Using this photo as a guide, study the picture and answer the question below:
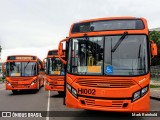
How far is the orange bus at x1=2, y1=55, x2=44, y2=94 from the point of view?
21578 mm

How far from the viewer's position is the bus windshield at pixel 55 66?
19234mm

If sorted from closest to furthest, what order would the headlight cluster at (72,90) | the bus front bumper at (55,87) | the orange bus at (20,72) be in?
the headlight cluster at (72,90)
the bus front bumper at (55,87)
the orange bus at (20,72)

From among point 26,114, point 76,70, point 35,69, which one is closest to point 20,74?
point 35,69

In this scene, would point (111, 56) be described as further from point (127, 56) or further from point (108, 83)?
point (108, 83)

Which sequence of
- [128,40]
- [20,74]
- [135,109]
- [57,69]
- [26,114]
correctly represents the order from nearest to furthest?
[135,109] < [128,40] < [26,114] < [57,69] < [20,74]

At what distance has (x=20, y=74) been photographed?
71.2 feet

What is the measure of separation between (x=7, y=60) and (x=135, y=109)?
14.8 meters

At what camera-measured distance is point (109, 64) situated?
9.17 m

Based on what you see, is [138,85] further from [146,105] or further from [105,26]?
[105,26]

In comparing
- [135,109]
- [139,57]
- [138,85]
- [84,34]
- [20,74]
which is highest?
[84,34]

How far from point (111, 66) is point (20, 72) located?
13.7 meters

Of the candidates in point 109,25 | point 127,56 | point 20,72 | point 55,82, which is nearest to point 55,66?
point 55,82

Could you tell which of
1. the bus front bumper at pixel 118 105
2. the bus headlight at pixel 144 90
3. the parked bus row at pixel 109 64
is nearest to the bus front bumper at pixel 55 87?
the parked bus row at pixel 109 64

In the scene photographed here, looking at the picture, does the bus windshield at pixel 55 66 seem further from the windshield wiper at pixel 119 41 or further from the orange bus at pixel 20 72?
the windshield wiper at pixel 119 41
